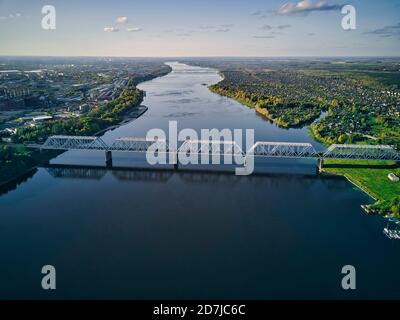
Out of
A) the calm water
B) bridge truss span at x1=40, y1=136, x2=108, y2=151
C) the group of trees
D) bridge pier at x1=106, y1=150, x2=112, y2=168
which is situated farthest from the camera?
the group of trees

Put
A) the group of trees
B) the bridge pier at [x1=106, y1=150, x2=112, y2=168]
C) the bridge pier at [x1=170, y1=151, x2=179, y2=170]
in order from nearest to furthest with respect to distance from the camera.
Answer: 1. the bridge pier at [x1=170, y1=151, x2=179, y2=170]
2. the bridge pier at [x1=106, y1=150, x2=112, y2=168]
3. the group of trees

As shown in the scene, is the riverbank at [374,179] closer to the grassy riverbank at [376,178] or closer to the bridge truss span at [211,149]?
the grassy riverbank at [376,178]

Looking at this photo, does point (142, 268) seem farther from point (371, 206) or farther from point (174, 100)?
point (174, 100)

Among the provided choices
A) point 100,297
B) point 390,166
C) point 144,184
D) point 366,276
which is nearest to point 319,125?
point 390,166

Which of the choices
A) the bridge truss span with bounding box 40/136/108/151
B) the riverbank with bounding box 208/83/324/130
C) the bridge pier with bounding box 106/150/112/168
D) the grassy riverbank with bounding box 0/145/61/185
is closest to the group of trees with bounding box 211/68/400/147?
the riverbank with bounding box 208/83/324/130

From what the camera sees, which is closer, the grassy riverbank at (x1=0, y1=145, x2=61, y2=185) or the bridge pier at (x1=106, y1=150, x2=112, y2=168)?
the grassy riverbank at (x1=0, y1=145, x2=61, y2=185)

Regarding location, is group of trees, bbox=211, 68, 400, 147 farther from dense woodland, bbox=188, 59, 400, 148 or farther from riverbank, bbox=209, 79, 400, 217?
riverbank, bbox=209, 79, 400, 217

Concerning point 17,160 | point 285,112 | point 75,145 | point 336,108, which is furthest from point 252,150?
point 336,108

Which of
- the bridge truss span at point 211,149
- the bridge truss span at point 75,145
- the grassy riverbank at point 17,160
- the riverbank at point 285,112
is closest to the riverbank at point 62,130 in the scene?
the grassy riverbank at point 17,160
